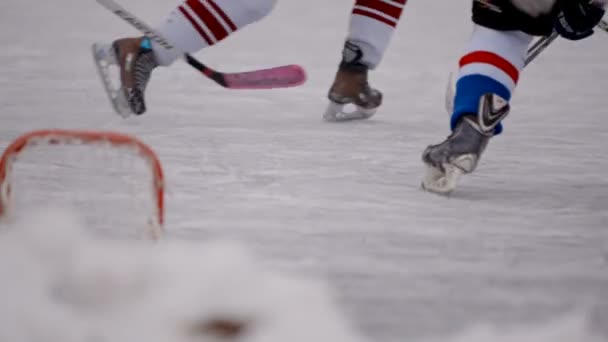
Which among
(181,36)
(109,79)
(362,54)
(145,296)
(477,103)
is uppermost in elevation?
A: (145,296)

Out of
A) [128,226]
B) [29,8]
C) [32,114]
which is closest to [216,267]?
[128,226]

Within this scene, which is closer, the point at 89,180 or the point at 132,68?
the point at 89,180

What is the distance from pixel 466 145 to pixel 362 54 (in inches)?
45.9

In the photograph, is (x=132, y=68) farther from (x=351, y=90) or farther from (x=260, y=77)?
(x=351, y=90)

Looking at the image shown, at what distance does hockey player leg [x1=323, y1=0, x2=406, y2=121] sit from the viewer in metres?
2.91

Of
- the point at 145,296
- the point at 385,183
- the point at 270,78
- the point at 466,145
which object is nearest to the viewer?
the point at 145,296

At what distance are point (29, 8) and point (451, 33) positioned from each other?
8.34 feet

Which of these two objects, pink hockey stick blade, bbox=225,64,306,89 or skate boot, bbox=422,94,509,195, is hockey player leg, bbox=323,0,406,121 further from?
skate boot, bbox=422,94,509,195

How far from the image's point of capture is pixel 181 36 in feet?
8.06

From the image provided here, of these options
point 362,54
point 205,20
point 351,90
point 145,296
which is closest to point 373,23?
point 362,54

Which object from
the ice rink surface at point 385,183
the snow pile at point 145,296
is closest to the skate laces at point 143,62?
the ice rink surface at point 385,183

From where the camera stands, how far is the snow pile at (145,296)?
98 cm

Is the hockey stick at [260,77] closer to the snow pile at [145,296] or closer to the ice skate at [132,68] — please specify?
the ice skate at [132,68]

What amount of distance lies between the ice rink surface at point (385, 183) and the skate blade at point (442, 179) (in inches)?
1.1
